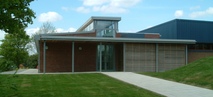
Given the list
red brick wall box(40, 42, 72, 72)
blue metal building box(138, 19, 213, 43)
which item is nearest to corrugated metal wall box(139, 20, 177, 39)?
blue metal building box(138, 19, 213, 43)

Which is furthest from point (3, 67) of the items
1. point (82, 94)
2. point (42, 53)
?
point (42, 53)

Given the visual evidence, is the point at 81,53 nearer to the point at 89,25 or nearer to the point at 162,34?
the point at 89,25

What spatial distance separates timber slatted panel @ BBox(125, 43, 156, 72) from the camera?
77.8ft

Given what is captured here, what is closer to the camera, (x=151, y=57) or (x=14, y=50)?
(x=151, y=57)

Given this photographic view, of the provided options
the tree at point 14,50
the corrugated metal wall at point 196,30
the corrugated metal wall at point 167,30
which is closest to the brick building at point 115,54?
the corrugated metal wall at point 196,30

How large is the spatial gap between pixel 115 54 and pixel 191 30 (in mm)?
9887

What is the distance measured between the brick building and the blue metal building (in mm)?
5368

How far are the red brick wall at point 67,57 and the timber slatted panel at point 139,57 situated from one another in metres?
3.35

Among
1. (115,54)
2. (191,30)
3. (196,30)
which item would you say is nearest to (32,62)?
(115,54)

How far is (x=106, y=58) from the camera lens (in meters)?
25.6

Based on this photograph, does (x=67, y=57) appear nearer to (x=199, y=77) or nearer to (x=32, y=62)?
(x=199, y=77)

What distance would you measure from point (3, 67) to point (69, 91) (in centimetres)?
425

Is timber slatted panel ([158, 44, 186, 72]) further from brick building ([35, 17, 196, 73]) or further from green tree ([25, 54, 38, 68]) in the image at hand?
green tree ([25, 54, 38, 68])

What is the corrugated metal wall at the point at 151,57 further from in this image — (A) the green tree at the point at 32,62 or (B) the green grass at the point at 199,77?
(A) the green tree at the point at 32,62
